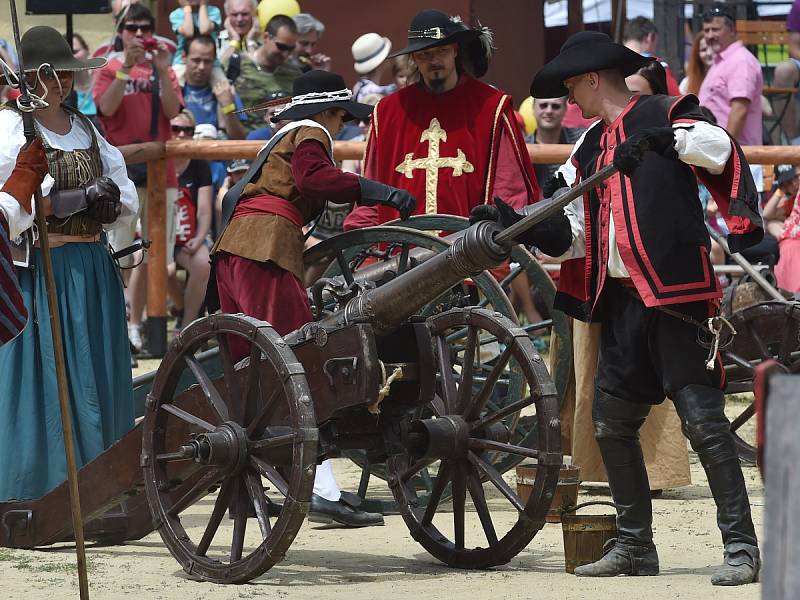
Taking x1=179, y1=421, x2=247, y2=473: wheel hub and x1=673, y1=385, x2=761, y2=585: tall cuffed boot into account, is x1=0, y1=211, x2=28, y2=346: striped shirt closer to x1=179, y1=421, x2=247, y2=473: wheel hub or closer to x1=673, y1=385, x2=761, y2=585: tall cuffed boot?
x1=179, y1=421, x2=247, y2=473: wheel hub

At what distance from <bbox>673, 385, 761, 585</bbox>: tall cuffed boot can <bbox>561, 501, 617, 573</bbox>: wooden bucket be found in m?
0.42

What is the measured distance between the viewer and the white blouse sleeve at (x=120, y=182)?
611 centimetres

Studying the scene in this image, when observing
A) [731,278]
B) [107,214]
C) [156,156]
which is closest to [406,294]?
[107,214]

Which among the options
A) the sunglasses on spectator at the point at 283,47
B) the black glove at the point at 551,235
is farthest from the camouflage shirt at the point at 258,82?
the black glove at the point at 551,235

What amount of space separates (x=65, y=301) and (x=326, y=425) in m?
1.42

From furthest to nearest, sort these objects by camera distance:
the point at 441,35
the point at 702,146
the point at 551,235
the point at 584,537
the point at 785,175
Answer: the point at 785,175 < the point at 441,35 < the point at 584,537 < the point at 551,235 < the point at 702,146

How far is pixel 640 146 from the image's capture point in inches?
180

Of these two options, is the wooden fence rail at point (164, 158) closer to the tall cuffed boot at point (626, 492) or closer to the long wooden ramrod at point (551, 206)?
the tall cuffed boot at point (626, 492)

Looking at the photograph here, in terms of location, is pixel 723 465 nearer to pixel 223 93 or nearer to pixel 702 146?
pixel 702 146

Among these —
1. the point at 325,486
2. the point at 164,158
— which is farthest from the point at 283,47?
the point at 325,486

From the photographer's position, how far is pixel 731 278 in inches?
408

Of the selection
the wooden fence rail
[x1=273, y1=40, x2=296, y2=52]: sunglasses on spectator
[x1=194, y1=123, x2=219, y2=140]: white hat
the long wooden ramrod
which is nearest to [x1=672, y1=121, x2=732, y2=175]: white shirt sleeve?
the long wooden ramrod

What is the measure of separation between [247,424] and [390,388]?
0.47 metres

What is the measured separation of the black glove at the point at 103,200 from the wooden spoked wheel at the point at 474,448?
1305 mm
